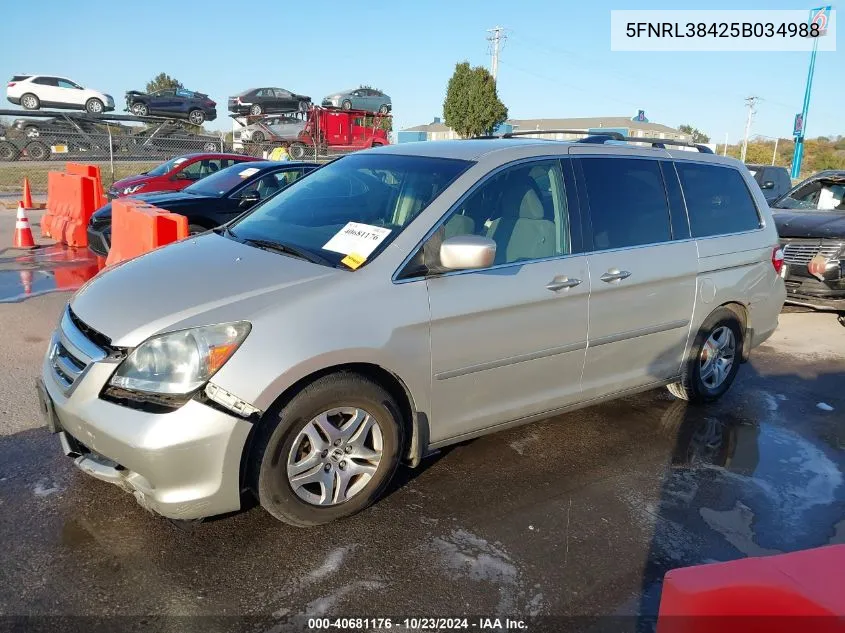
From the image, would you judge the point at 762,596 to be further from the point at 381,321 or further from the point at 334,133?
the point at 334,133

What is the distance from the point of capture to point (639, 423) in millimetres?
4793

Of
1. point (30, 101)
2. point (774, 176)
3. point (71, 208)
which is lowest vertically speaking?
point (71, 208)

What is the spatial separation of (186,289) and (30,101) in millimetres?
29332

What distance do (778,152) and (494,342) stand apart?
71084mm

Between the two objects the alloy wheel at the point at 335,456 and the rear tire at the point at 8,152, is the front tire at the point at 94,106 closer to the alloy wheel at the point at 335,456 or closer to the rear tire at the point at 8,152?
the rear tire at the point at 8,152

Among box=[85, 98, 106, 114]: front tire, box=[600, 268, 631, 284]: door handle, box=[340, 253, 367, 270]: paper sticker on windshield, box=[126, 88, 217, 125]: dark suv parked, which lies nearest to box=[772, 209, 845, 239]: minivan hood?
box=[600, 268, 631, 284]: door handle

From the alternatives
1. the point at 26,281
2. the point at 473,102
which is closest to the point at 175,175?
the point at 26,281

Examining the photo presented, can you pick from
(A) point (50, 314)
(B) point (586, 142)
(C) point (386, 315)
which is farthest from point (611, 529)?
(A) point (50, 314)

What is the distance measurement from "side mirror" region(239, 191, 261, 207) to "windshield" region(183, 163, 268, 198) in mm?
254

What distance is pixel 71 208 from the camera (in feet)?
37.2

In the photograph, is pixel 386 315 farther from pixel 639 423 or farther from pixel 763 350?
pixel 763 350

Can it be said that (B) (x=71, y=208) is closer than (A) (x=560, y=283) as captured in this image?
No

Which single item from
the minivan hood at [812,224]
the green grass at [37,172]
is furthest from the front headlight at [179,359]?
the green grass at [37,172]

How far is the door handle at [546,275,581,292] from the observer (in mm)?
3758
